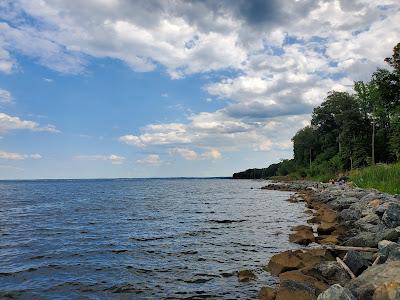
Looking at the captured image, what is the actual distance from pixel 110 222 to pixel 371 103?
56.4 meters

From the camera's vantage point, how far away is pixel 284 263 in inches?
458

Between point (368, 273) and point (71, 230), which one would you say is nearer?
point (368, 273)

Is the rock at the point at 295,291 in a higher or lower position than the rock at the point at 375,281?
lower

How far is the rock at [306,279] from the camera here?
923 cm

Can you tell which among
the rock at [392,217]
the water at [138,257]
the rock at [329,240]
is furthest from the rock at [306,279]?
the rock at [392,217]

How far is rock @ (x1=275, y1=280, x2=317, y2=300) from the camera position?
27.7 feet

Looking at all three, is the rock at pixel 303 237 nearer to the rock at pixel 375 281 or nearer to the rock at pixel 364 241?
the rock at pixel 364 241

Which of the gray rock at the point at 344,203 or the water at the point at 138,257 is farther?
the gray rock at the point at 344,203

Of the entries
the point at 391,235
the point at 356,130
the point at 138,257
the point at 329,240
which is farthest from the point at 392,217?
the point at 356,130

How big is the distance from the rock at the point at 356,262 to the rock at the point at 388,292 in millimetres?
3413

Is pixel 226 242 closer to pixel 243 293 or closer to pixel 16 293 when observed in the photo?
pixel 243 293

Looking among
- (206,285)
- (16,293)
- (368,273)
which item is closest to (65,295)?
(16,293)

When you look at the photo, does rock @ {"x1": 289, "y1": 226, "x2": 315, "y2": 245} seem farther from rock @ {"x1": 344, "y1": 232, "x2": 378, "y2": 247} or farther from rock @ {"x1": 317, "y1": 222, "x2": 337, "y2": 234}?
rock @ {"x1": 344, "y1": 232, "x2": 378, "y2": 247}

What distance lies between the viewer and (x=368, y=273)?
27.2 feet
